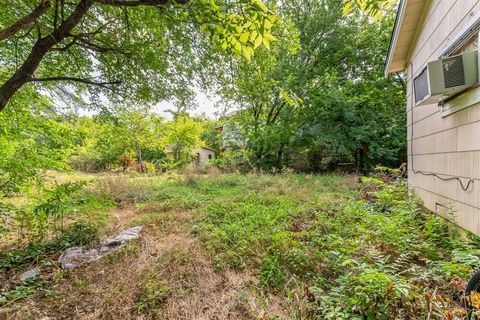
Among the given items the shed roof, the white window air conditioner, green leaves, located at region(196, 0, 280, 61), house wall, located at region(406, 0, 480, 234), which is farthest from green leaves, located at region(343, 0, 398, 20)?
the shed roof

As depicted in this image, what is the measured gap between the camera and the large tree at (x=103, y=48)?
94.5 inches

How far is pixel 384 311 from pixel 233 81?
123 inches

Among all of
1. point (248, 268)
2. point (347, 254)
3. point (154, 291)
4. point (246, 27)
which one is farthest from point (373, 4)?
point (154, 291)

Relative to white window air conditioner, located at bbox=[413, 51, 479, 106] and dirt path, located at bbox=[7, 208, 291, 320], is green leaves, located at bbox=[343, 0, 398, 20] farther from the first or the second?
dirt path, located at bbox=[7, 208, 291, 320]

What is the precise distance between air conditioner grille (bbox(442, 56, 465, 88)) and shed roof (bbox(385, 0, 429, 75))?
1.96 m

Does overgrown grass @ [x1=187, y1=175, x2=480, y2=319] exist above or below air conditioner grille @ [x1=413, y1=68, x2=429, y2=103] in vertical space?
below

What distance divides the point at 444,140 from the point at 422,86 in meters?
0.75

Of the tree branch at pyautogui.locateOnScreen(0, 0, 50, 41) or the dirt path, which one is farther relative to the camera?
the tree branch at pyautogui.locateOnScreen(0, 0, 50, 41)

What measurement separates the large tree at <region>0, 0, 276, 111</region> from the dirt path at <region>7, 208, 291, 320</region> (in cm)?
207

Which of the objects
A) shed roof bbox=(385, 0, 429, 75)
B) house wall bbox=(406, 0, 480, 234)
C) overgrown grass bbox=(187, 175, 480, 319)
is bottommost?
overgrown grass bbox=(187, 175, 480, 319)

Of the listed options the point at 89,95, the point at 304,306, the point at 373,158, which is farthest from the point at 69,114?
the point at 373,158

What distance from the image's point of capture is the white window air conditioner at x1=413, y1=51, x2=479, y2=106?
215cm

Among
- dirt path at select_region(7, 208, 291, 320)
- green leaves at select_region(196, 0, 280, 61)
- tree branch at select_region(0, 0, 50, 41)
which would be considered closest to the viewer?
green leaves at select_region(196, 0, 280, 61)

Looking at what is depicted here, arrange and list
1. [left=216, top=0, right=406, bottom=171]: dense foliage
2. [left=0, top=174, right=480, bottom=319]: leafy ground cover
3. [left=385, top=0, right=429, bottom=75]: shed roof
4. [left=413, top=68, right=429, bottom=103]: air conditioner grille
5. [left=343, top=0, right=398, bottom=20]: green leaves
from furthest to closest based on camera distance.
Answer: [left=216, top=0, right=406, bottom=171]: dense foliage, [left=385, top=0, right=429, bottom=75]: shed roof, [left=413, top=68, right=429, bottom=103]: air conditioner grille, [left=0, top=174, right=480, bottom=319]: leafy ground cover, [left=343, top=0, right=398, bottom=20]: green leaves
